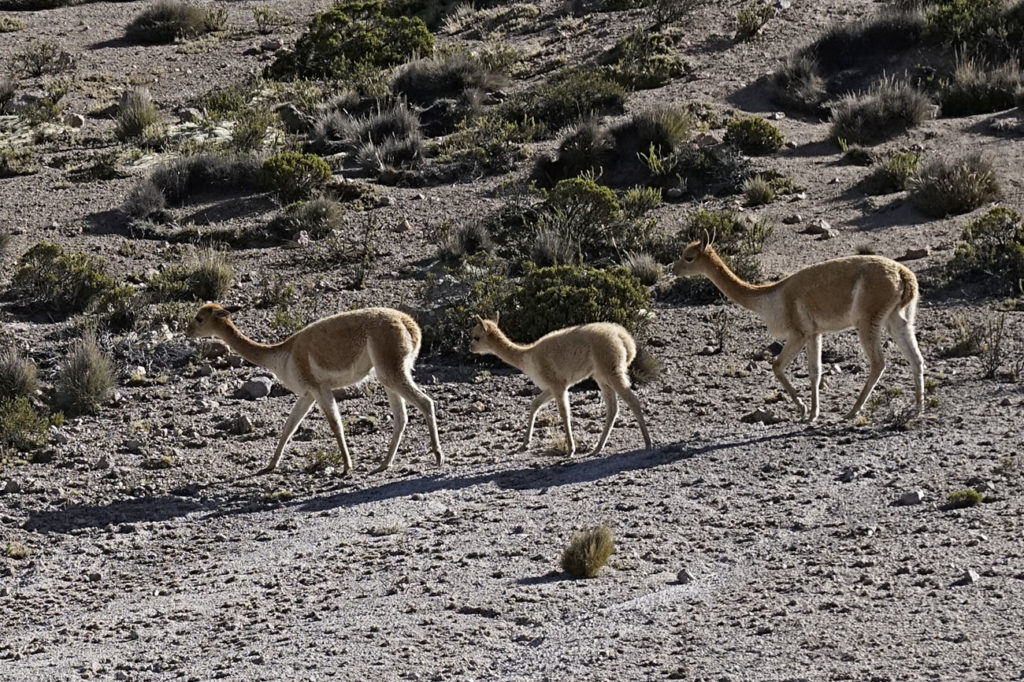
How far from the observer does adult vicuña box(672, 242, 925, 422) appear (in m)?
12.5

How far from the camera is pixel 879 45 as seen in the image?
26.9 metres

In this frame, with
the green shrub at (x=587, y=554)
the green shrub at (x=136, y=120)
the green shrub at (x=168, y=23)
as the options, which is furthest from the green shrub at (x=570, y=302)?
the green shrub at (x=168, y=23)

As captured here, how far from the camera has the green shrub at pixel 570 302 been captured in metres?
15.6

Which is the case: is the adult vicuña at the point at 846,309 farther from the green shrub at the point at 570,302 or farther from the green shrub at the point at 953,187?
the green shrub at the point at 953,187

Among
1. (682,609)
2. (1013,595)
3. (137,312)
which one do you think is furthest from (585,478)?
(137,312)

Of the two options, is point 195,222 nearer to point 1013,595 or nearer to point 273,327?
point 273,327

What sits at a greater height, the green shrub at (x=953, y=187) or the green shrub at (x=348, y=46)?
the green shrub at (x=348, y=46)

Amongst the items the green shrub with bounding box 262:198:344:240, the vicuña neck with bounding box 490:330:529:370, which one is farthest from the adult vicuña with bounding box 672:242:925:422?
the green shrub with bounding box 262:198:344:240

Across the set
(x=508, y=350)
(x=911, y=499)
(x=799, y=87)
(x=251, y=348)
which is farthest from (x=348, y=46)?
(x=911, y=499)

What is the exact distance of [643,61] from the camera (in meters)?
27.0

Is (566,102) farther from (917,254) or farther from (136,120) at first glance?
(917,254)

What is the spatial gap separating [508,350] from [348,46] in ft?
60.0

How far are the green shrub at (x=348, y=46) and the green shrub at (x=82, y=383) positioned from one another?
14.7 metres

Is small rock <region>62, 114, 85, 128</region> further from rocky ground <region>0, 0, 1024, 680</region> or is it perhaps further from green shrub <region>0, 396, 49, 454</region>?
green shrub <region>0, 396, 49, 454</region>
